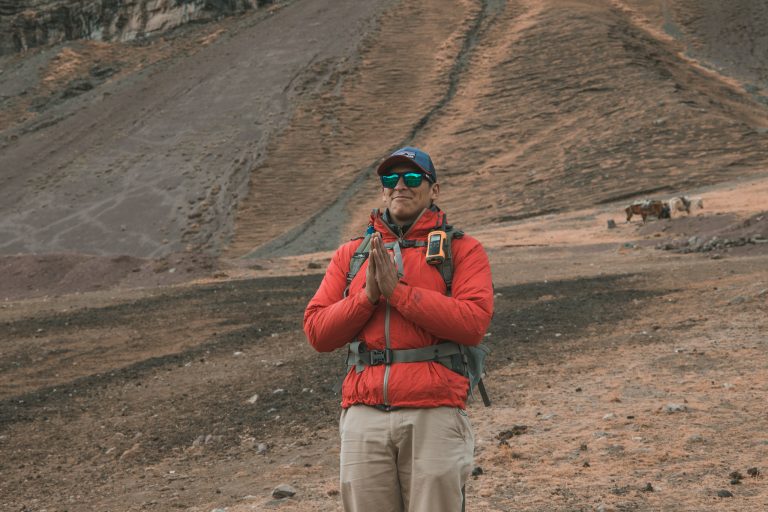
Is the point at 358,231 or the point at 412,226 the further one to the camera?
the point at 358,231

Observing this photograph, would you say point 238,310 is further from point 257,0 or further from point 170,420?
point 257,0

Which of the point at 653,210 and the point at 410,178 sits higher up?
the point at 410,178

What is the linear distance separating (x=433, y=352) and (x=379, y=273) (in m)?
0.34

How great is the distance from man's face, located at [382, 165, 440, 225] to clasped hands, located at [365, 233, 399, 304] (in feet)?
0.81

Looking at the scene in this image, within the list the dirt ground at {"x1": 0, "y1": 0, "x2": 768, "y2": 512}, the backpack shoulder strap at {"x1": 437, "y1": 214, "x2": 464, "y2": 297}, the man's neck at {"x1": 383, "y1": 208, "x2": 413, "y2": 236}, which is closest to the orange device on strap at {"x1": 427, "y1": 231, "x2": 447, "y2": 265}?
the backpack shoulder strap at {"x1": 437, "y1": 214, "x2": 464, "y2": 297}

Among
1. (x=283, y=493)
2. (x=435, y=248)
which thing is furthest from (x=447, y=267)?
(x=283, y=493)

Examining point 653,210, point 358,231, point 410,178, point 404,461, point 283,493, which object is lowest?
point 358,231

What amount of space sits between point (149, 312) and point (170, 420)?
7.53 m

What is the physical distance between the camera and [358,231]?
28453 millimetres

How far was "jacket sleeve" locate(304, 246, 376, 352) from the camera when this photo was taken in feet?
10.7

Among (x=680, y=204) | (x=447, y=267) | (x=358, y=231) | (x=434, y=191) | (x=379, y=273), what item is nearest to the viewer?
(x=379, y=273)

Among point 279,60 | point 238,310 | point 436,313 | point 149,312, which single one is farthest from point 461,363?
point 279,60

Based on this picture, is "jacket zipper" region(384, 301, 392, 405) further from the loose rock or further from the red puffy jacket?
the loose rock

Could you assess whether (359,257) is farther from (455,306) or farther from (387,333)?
(455,306)
